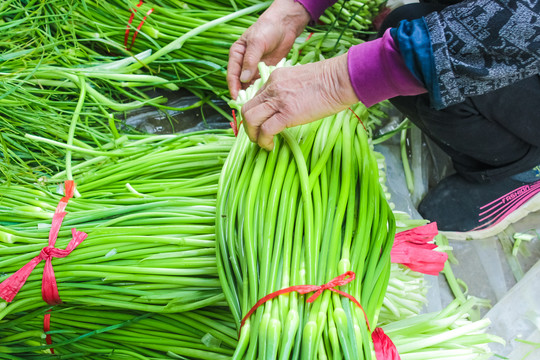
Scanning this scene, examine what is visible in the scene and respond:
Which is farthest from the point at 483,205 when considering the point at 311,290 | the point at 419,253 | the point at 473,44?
the point at 311,290

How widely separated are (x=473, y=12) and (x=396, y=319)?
754 millimetres

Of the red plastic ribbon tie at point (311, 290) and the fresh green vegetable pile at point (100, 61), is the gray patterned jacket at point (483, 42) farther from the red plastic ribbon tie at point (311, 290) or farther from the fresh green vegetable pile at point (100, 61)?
the fresh green vegetable pile at point (100, 61)

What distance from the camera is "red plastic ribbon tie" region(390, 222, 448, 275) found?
1192 millimetres

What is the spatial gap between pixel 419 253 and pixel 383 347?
310 mm

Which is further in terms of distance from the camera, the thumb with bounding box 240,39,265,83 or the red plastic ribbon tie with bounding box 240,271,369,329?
the thumb with bounding box 240,39,265,83

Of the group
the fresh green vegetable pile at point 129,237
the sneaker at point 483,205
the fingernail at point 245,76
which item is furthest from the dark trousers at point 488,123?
the fresh green vegetable pile at point 129,237

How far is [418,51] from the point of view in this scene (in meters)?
0.94

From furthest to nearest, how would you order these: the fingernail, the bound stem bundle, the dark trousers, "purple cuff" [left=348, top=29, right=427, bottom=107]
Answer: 1. the fingernail
2. the dark trousers
3. "purple cuff" [left=348, top=29, right=427, bottom=107]
4. the bound stem bundle

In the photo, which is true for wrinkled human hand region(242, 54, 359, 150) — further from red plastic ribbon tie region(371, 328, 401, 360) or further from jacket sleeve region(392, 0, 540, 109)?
red plastic ribbon tie region(371, 328, 401, 360)

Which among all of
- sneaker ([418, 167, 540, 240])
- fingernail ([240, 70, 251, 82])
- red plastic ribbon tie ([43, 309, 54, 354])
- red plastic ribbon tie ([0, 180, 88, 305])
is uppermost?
fingernail ([240, 70, 251, 82])

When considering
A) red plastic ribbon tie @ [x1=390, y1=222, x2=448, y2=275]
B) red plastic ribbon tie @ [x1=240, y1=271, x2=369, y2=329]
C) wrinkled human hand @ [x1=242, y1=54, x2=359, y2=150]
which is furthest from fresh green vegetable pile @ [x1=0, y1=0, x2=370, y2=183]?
red plastic ribbon tie @ [x1=240, y1=271, x2=369, y2=329]

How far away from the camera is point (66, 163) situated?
4.64 ft

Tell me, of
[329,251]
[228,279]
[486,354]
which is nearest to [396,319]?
[486,354]

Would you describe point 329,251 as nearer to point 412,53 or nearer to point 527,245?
point 412,53
